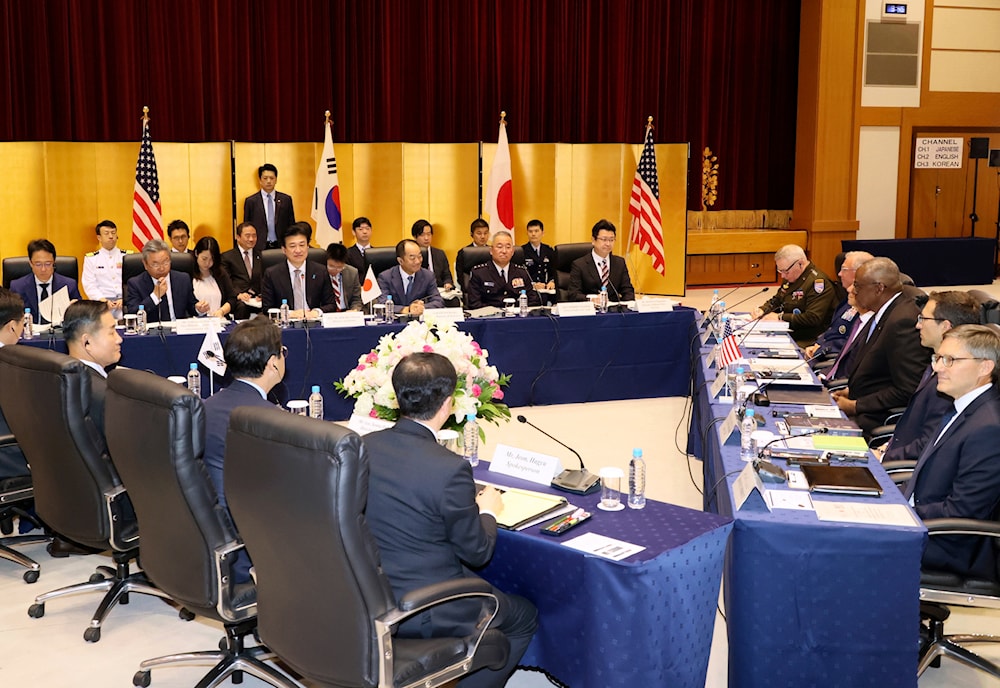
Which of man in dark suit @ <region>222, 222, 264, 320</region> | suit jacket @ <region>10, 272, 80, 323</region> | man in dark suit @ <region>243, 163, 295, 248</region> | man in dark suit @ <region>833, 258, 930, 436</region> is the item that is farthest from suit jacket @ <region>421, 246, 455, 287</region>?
man in dark suit @ <region>833, 258, 930, 436</region>

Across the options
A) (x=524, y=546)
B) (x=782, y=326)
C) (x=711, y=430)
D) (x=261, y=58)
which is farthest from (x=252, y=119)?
(x=524, y=546)

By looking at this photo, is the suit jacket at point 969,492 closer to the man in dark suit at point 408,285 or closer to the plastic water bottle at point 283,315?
the plastic water bottle at point 283,315

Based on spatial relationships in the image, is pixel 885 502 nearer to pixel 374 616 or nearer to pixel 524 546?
pixel 524 546

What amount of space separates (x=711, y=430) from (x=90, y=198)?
7320 millimetres

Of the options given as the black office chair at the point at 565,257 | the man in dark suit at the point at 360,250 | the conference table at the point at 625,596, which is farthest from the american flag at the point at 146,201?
the conference table at the point at 625,596

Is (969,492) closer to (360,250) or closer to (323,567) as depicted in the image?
(323,567)

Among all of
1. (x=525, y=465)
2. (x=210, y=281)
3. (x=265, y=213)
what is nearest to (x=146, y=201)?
(x=265, y=213)

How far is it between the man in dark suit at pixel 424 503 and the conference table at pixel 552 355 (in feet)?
11.3

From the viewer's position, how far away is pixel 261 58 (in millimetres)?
10883

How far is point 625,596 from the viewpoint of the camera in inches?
105

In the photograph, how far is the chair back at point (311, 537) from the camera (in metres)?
2.29

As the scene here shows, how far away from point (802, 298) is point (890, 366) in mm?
2043

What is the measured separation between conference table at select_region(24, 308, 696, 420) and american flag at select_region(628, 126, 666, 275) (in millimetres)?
2513

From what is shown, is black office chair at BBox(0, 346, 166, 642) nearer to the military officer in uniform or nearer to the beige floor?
the beige floor
